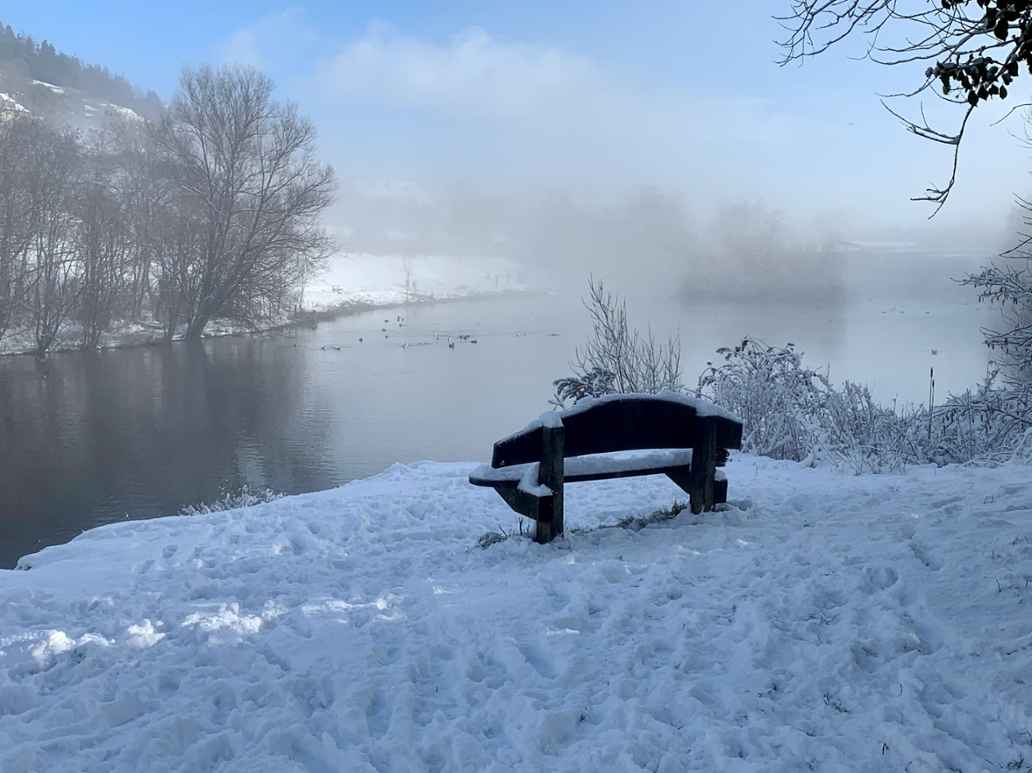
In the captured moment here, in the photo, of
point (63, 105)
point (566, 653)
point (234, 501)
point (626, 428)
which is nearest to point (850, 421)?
point (626, 428)

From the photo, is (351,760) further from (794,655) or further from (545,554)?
(545,554)

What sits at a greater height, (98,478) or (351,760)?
(351,760)

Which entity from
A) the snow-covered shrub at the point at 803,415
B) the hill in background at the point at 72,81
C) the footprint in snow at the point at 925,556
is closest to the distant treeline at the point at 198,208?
the snow-covered shrub at the point at 803,415

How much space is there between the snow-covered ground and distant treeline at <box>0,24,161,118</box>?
11903 centimetres

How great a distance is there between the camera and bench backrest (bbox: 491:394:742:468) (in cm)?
556

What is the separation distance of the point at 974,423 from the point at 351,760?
35.7ft

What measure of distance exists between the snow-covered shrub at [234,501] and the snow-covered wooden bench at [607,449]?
641 cm

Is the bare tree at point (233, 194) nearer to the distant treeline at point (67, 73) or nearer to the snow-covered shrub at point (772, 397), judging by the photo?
the snow-covered shrub at point (772, 397)

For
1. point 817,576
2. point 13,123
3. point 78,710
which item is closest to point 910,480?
point 817,576

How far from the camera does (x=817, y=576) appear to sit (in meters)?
4.32

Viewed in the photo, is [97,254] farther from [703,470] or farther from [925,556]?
[925,556]

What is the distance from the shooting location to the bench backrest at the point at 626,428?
556 cm

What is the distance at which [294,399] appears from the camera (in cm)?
2589

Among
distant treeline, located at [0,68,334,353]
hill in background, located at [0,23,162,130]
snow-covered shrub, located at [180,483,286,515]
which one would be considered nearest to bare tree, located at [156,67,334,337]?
distant treeline, located at [0,68,334,353]
